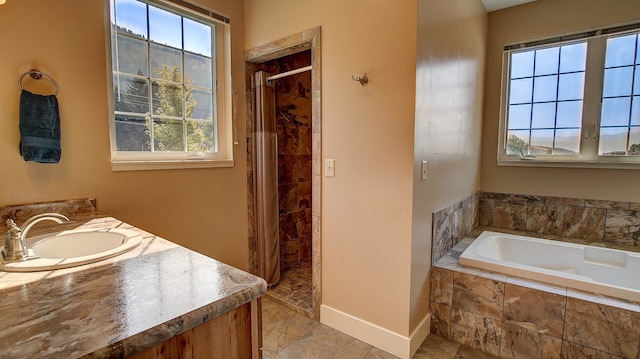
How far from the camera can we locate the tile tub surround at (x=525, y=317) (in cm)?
157

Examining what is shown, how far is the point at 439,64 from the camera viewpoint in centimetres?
199

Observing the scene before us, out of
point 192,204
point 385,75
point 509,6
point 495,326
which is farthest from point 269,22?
point 495,326

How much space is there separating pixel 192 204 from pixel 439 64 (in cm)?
198

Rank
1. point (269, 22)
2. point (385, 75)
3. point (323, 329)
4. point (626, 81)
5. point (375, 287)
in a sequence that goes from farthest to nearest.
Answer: point (626, 81) < point (269, 22) < point (323, 329) < point (375, 287) < point (385, 75)

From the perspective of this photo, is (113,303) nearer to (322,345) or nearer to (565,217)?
(322,345)

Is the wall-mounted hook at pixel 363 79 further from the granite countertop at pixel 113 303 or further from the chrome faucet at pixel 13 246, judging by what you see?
the chrome faucet at pixel 13 246

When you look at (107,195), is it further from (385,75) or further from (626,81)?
(626,81)

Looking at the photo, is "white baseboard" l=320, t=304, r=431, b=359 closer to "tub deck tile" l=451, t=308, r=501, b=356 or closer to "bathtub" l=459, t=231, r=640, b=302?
"tub deck tile" l=451, t=308, r=501, b=356

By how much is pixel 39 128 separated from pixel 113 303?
4.25ft

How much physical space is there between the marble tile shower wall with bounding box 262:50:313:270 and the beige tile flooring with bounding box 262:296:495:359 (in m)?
1.11

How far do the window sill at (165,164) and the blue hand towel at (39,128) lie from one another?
1.03ft

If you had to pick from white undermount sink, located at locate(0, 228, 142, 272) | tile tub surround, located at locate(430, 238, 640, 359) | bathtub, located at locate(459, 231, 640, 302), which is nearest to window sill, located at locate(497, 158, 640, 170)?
bathtub, located at locate(459, 231, 640, 302)

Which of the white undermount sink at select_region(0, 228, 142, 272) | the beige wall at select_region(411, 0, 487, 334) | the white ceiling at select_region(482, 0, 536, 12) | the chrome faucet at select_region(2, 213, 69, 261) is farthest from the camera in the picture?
the white ceiling at select_region(482, 0, 536, 12)

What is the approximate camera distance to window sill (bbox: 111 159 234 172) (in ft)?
6.04
